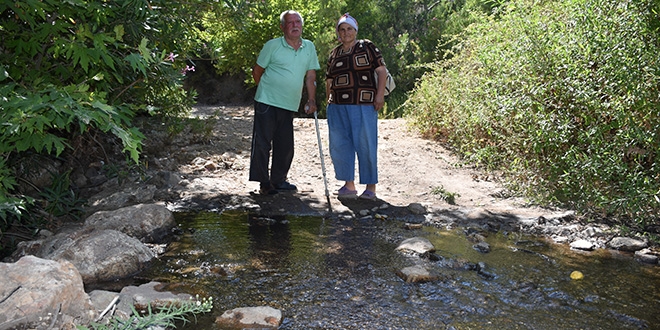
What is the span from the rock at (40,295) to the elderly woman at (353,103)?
3.14 meters

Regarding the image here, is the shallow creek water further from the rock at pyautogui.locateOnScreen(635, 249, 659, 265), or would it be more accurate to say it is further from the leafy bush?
the leafy bush

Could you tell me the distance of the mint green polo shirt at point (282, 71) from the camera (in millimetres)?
5574

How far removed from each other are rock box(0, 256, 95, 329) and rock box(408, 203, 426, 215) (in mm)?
3168

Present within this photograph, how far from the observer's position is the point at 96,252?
3889mm

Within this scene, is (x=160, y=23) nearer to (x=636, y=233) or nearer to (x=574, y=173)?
(x=574, y=173)

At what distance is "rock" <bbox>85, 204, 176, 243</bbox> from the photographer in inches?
181

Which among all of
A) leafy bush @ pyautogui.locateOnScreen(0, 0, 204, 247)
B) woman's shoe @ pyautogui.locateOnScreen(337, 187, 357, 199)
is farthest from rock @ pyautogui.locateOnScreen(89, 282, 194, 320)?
woman's shoe @ pyautogui.locateOnScreen(337, 187, 357, 199)

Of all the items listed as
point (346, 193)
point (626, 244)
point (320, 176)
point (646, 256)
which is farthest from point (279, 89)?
point (646, 256)

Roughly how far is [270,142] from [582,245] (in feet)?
9.52

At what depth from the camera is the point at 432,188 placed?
20.7ft

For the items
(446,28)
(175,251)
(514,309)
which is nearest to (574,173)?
(514,309)

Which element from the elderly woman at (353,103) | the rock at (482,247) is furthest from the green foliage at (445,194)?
the rock at (482,247)

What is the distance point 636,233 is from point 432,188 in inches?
81.6

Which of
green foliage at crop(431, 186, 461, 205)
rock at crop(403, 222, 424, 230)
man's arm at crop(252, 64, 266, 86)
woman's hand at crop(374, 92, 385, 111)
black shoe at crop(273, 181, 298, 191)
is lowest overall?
rock at crop(403, 222, 424, 230)
